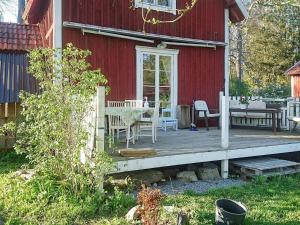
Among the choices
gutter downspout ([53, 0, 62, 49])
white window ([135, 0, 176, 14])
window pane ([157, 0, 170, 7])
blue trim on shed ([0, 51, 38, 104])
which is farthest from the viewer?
window pane ([157, 0, 170, 7])

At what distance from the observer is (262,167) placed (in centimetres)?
729

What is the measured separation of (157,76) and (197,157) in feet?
14.4

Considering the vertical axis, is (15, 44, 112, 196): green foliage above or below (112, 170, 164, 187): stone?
above

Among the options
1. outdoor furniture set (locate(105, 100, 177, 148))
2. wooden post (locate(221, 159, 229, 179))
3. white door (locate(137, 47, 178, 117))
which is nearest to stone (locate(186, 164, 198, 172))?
wooden post (locate(221, 159, 229, 179))

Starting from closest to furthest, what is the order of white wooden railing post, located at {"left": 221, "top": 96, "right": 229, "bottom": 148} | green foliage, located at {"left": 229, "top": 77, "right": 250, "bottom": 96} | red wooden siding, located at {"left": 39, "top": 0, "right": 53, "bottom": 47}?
1. white wooden railing post, located at {"left": 221, "top": 96, "right": 229, "bottom": 148}
2. red wooden siding, located at {"left": 39, "top": 0, "right": 53, "bottom": 47}
3. green foliage, located at {"left": 229, "top": 77, "right": 250, "bottom": 96}

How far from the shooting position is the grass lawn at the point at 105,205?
490cm

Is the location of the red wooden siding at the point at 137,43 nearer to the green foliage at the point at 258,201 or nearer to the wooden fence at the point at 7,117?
the wooden fence at the point at 7,117

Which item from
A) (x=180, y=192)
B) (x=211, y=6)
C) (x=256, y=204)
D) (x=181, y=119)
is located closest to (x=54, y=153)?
(x=180, y=192)

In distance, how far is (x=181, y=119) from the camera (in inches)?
445

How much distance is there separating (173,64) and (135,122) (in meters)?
4.03

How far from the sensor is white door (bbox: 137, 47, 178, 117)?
35.0ft

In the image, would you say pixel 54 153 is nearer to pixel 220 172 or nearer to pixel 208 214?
pixel 208 214

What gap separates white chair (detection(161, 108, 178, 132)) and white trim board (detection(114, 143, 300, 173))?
3221 mm

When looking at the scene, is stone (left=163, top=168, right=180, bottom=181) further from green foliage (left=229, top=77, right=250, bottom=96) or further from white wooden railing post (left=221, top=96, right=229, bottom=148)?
green foliage (left=229, top=77, right=250, bottom=96)
